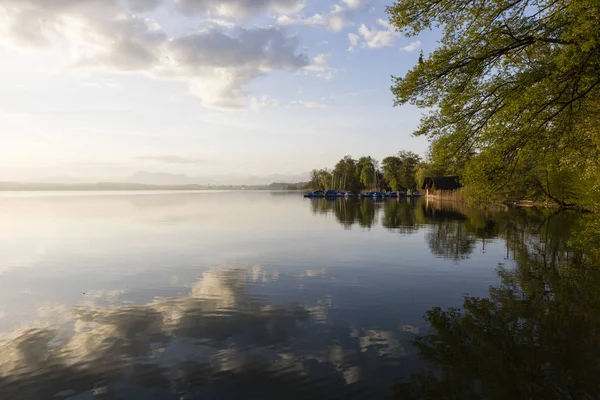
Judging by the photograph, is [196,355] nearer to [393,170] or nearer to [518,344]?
[518,344]

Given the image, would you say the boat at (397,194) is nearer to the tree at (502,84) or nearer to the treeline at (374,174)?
the treeline at (374,174)

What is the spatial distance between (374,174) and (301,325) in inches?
6127

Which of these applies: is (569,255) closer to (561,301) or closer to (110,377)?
(561,301)

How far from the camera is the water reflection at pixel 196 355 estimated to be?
7184 millimetres

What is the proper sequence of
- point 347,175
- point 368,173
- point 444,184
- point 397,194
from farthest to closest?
point 347,175
point 368,173
point 397,194
point 444,184

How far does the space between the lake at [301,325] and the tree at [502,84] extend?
5393 mm

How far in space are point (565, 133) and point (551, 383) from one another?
10.5 m

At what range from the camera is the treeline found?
6014 inches

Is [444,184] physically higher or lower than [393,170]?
lower

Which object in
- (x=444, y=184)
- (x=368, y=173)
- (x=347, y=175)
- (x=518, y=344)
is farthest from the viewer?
(x=347, y=175)

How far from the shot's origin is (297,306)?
12195 millimetres

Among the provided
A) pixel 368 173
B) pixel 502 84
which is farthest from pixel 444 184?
pixel 502 84

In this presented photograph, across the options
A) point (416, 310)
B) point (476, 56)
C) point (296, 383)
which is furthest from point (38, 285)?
point (476, 56)

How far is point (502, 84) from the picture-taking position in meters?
13.7
